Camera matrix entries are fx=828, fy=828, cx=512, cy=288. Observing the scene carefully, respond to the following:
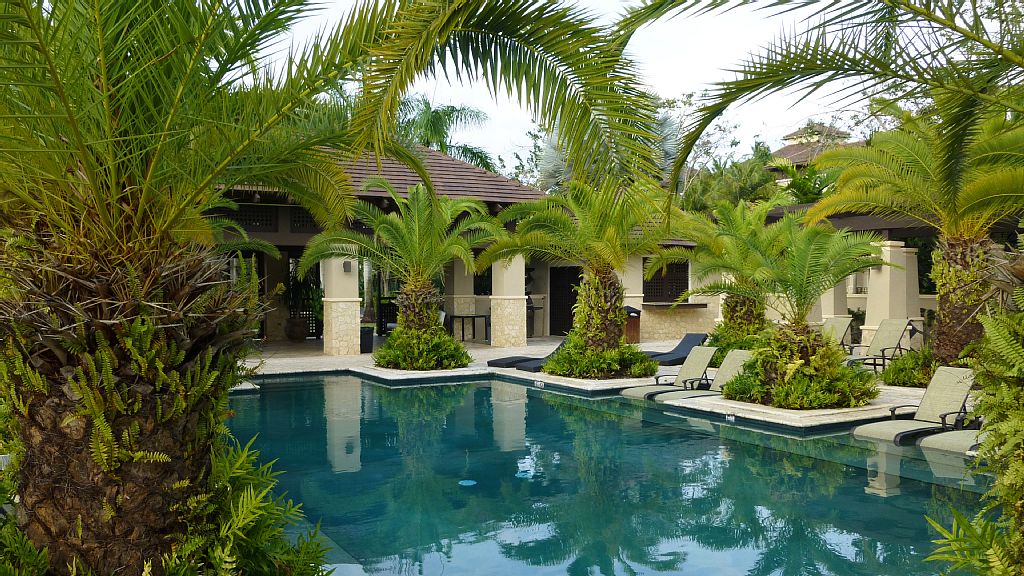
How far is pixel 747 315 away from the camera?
19578 mm

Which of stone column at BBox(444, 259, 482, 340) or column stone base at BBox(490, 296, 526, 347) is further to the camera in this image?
stone column at BBox(444, 259, 482, 340)

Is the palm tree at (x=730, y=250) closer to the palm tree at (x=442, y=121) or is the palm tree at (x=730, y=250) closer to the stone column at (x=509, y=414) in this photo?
the stone column at (x=509, y=414)

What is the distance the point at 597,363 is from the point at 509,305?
782 cm

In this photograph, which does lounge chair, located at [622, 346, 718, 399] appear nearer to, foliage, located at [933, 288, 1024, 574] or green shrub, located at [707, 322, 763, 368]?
green shrub, located at [707, 322, 763, 368]

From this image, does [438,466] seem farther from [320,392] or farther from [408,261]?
[408,261]

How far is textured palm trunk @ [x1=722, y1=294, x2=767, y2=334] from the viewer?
1945cm

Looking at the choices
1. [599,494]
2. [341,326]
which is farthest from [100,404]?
[341,326]

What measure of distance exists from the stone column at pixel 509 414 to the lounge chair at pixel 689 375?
81.8 inches

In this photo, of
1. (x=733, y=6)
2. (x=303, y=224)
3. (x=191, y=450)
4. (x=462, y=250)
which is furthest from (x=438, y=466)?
(x=303, y=224)

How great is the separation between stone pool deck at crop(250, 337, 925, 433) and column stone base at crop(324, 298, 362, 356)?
16.2 inches

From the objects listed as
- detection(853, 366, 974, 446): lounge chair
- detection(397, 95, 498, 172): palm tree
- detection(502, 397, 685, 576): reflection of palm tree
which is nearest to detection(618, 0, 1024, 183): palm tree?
detection(502, 397, 685, 576): reflection of palm tree

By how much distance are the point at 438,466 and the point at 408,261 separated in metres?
9.70

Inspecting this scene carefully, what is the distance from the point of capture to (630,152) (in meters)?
4.66

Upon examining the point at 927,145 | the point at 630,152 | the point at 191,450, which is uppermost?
the point at 927,145
